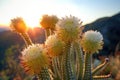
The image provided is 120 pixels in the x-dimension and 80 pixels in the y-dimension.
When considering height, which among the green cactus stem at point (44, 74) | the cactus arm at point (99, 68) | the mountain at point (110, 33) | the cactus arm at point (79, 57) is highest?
the mountain at point (110, 33)

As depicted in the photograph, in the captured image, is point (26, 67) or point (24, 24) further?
point (24, 24)

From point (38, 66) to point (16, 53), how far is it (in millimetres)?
29097

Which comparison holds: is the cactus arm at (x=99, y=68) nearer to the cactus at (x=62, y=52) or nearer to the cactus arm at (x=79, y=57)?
the cactus at (x=62, y=52)

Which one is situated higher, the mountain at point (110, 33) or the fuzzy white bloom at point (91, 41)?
the mountain at point (110, 33)

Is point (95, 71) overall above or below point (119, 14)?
below

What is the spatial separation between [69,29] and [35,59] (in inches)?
13.5

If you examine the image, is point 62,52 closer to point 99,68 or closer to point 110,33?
point 99,68

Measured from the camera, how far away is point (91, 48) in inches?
115

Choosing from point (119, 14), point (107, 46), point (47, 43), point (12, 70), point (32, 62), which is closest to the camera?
point (32, 62)

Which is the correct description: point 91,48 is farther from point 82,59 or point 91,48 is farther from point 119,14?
point 119,14

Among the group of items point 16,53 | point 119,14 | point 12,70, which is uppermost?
point 119,14

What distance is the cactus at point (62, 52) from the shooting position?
8.22 feet

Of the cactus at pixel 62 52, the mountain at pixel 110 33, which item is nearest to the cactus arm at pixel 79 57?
the cactus at pixel 62 52

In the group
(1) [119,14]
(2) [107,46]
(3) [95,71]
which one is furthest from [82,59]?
(1) [119,14]
